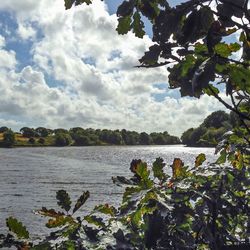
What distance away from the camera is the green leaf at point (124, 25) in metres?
2.60

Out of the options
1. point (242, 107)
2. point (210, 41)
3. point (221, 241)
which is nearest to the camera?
point (210, 41)

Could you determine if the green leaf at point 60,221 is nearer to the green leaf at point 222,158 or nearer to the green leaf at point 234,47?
the green leaf at point 234,47

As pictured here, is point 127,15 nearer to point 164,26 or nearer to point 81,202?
point 164,26

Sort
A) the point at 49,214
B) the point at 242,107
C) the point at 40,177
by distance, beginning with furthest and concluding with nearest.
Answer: the point at 40,177, the point at 242,107, the point at 49,214

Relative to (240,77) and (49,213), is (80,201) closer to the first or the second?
(49,213)

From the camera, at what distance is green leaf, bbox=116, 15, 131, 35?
2596 millimetres

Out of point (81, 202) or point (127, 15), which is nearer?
point (127, 15)

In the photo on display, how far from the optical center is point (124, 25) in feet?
8.57

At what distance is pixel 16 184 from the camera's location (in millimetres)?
61719

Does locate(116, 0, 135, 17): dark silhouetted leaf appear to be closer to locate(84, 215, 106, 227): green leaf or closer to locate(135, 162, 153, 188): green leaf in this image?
locate(135, 162, 153, 188): green leaf

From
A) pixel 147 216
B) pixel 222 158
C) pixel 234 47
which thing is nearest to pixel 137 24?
pixel 234 47

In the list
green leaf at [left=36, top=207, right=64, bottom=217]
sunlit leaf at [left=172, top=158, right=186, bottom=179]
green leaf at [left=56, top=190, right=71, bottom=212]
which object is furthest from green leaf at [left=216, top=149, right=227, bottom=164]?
green leaf at [left=36, top=207, right=64, bottom=217]

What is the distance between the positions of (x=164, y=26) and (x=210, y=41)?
0.35 metres

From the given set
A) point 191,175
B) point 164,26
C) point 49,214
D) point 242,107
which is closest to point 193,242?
point 191,175
